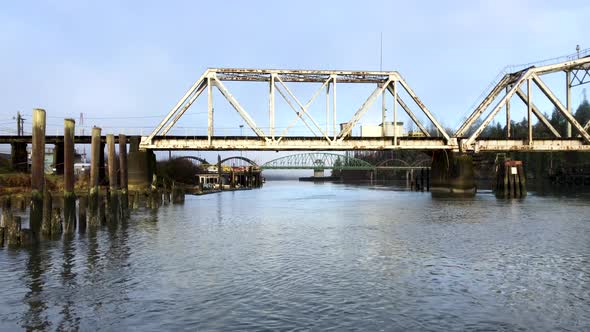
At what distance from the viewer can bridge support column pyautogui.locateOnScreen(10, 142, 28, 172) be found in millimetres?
66312

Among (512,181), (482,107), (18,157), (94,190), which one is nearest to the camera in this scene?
(94,190)

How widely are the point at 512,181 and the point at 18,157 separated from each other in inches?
2817

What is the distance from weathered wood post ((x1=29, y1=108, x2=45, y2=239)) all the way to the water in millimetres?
1551

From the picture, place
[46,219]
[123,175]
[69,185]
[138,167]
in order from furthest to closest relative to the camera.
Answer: [138,167] < [123,175] < [69,185] < [46,219]

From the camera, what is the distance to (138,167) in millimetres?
58781

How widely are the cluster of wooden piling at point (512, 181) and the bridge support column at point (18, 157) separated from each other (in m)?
69.0

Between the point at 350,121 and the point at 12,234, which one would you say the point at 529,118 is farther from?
the point at 12,234

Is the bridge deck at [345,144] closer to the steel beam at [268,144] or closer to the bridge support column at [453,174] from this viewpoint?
the steel beam at [268,144]

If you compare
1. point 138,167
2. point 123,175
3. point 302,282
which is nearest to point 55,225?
point 302,282

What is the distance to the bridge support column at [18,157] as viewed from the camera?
6631 centimetres

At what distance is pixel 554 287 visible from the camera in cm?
1341

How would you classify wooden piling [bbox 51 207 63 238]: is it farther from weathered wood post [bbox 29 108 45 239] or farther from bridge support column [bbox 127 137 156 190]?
bridge support column [bbox 127 137 156 190]

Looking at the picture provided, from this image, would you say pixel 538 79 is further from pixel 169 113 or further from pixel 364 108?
pixel 169 113

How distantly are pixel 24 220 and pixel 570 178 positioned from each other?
420 feet
